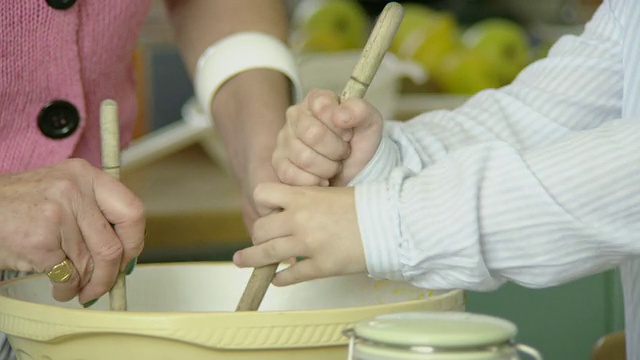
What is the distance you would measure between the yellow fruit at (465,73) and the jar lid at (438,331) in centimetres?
169

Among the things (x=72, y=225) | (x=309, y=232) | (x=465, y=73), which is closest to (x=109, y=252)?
(x=72, y=225)

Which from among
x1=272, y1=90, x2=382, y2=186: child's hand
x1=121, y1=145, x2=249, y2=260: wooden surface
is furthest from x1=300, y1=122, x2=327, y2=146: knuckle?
x1=121, y1=145, x2=249, y2=260: wooden surface

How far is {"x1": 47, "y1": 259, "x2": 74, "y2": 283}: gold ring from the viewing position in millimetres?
705

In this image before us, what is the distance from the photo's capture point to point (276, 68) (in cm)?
102

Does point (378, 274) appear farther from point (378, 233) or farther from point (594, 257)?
point (594, 257)

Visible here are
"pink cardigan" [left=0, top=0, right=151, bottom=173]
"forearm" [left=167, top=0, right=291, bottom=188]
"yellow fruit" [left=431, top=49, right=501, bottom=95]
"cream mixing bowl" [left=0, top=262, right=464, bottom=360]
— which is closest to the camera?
"cream mixing bowl" [left=0, top=262, right=464, bottom=360]

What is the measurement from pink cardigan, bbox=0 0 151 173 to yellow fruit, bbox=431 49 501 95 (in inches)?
52.0

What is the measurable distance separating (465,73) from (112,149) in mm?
1560

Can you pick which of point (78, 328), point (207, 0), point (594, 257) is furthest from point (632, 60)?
point (78, 328)

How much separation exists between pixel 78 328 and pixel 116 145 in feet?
0.54

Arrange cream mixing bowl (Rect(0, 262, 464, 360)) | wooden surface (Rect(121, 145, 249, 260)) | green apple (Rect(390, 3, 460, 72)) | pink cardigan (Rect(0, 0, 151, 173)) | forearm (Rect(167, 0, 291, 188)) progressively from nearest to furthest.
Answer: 1. cream mixing bowl (Rect(0, 262, 464, 360))
2. pink cardigan (Rect(0, 0, 151, 173))
3. forearm (Rect(167, 0, 291, 188))
4. wooden surface (Rect(121, 145, 249, 260))
5. green apple (Rect(390, 3, 460, 72))

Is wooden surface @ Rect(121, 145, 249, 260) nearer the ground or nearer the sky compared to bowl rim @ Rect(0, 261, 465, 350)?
nearer the ground

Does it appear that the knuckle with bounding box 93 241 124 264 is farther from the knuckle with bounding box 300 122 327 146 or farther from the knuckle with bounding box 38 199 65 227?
the knuckle with bounding box 300 122 327 146

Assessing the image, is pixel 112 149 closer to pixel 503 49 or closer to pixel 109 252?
pixel 109 252
